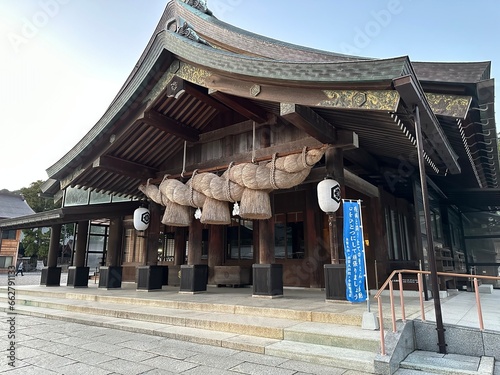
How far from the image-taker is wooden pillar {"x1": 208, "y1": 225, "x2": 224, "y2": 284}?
10.7 metres

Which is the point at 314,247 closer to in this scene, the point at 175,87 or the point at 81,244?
the point at 175,87

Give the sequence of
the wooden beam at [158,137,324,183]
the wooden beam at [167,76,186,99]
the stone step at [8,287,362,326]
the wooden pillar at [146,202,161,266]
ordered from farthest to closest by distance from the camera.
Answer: the wooden pillar at [146,202,161,266]
the wooden beam at [167,76,186,99]
the wooden beam at [158,137,324,183]
the stone step at [8,287,362,326]

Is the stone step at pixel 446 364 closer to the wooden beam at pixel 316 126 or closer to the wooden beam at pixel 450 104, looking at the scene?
the wooden beam at pixel 450 104

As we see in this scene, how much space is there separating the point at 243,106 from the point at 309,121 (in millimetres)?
1842

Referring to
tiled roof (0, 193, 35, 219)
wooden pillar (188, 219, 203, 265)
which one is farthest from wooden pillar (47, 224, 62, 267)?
tiled roof (0, 193, 35, 219)

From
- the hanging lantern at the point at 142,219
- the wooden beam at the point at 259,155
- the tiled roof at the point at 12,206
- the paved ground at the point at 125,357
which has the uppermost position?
the tiled roof at the point at 12,206

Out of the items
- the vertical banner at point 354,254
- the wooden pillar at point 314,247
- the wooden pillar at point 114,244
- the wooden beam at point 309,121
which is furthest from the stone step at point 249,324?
the wooden pillar at point 314,247

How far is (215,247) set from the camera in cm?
1082

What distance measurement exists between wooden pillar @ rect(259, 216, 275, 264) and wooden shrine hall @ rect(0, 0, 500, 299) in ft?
0.11

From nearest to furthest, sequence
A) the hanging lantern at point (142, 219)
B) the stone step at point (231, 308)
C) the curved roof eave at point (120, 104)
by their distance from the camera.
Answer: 1. the stone step at point (231, 308)
2. the curved roof eave at point (120, 104)
3. the hanging lantern at point (142, 219)

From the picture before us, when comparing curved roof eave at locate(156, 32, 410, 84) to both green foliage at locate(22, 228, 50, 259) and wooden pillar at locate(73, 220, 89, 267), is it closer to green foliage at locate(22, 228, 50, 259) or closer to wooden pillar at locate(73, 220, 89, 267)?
wooden pillar at locate(73, 220, 89, 267)

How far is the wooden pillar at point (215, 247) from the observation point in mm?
10719

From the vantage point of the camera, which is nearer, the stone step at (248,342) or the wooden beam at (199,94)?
the stone step at (248,342)

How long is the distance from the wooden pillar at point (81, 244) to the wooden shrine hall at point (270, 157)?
0.13 ft
